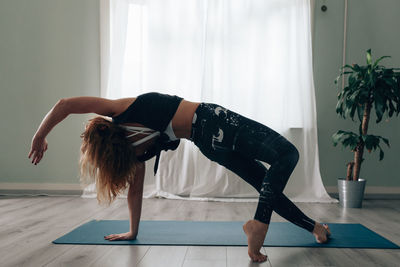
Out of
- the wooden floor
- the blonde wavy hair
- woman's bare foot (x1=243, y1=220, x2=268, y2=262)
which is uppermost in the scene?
the blonde wavy hair

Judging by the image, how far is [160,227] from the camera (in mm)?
2416

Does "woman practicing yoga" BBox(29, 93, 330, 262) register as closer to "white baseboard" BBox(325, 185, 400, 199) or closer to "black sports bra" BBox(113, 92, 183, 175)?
"black sports bra" BBox(113, 92, 183, 175)

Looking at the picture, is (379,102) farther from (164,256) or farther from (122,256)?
(122,256)

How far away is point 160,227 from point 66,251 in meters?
0.65

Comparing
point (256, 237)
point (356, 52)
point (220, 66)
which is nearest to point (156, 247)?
point (256, 237)

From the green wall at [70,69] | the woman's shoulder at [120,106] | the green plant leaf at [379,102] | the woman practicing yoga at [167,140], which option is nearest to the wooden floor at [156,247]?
the woman practicing yoga at [167,140]

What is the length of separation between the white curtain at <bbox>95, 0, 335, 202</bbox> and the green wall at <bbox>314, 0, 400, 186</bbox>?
22 centimetres

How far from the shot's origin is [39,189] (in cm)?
386

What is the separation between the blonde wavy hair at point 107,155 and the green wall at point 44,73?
7.07 ft

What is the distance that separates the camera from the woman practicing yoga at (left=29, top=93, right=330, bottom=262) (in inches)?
69.2

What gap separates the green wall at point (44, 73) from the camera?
12.6 feet

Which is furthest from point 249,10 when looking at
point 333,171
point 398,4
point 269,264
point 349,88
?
point 269,264

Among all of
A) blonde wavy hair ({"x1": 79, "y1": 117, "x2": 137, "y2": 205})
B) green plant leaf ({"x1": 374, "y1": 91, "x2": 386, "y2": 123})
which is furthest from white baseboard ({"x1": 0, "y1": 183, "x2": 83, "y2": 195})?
green plant leaf ({"x1": 374, "y1": 91, "x2": 386, "y2": 123})

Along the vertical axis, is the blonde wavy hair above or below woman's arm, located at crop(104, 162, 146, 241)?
above
